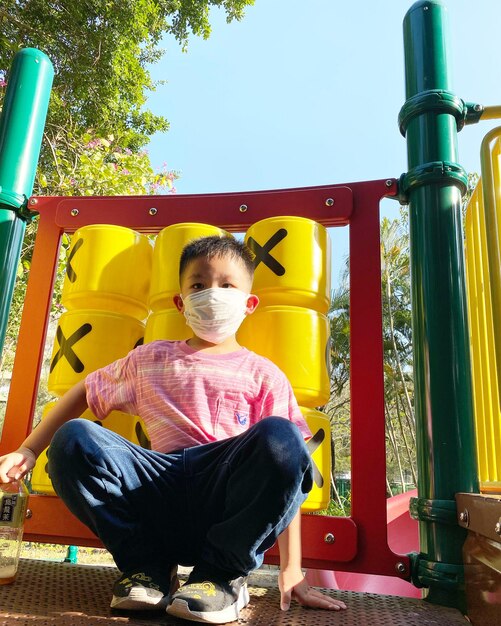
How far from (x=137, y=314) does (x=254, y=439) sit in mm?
1004

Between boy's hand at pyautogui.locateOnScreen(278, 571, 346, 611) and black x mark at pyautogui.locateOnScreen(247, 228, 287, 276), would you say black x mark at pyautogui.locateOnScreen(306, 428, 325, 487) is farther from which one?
black x mark at pyautogui.locateOnScreen(247, 228, 287, 276)

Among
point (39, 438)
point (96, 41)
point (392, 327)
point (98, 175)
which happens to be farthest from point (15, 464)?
point (392, 327)

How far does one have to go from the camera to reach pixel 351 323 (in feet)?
6.07

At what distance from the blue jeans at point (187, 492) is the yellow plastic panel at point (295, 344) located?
1.60 ft

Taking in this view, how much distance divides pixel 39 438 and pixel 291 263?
0.94 m

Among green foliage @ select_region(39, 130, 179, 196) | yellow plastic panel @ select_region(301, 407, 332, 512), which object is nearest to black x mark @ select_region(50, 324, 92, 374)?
yellow plastic panel @ select_region(301, 407, 332, 512)

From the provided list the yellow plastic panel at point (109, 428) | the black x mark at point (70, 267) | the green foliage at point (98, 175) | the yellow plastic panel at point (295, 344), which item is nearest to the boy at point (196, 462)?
the yellow plastic panel at point (295, 344)

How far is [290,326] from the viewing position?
5.77 ft

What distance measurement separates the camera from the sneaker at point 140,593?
1082 millimetres

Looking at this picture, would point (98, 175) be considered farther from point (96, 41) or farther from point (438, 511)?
point (438, 511)

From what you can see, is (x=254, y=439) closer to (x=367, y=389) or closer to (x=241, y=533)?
(x=241, y=533)

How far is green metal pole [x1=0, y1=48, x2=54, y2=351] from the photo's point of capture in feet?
6.83

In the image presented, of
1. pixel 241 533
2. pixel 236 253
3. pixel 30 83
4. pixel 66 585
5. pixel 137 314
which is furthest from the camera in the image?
pixel 30 83

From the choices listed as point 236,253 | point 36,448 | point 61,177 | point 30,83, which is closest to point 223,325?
point 236,253
